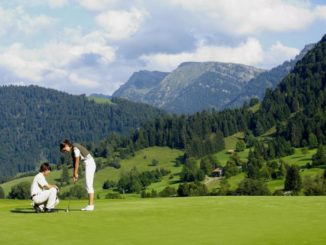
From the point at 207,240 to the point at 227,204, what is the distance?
1002cm

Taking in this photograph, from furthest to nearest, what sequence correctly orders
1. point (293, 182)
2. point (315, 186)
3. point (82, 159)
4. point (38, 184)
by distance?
point (293, 182), point (315, 186), point (82, 159), point (38, 184)

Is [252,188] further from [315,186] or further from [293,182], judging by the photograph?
[315,186]

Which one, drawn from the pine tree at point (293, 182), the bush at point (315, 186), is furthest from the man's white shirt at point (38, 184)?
the pine tree at point (293, 182)

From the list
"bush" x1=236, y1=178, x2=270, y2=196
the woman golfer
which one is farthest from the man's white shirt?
"bush" x1=236, y1=178, x2=270, y2=196

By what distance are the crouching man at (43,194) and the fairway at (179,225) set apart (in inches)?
26.2

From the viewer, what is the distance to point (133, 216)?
24062 millimetres

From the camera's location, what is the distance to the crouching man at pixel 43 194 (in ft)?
Answer: 84.3

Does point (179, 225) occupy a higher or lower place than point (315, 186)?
higher

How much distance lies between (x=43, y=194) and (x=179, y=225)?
7612 mm

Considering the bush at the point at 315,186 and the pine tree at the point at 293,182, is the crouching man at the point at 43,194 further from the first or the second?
the pine tree at the point at 293,182

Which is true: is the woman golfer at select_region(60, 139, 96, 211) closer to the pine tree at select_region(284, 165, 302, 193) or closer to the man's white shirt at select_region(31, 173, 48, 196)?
the man's white shirt at select_region(31, 173, 48, 196)

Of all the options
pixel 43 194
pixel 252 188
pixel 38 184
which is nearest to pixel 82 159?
pixel 38 184

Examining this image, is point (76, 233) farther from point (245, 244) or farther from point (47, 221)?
point (245, 244)

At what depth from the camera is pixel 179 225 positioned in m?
21.5
